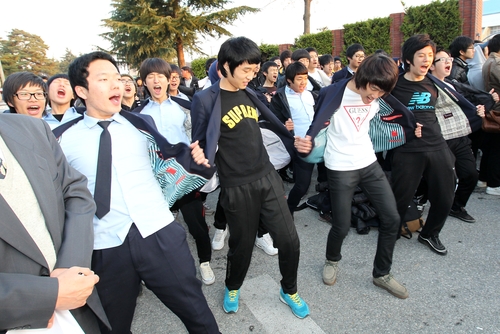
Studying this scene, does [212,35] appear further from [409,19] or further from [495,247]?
[495,247]

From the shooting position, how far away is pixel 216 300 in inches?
110

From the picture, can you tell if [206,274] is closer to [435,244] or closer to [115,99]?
[115,99]

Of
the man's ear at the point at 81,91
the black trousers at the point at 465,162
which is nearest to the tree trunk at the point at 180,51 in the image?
the black trousers at the point at 465,162

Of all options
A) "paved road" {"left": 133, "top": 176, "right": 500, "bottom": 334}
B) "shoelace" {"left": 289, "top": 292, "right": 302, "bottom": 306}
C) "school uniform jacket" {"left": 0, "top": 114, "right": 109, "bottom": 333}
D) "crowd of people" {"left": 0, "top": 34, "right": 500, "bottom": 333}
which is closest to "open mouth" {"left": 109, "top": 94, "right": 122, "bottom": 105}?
"crowd of people" {"left": 0, "top": 34, "right": 500, "bottom": 333}

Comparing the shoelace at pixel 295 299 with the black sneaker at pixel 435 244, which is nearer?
the shoelace at pixel 295 299

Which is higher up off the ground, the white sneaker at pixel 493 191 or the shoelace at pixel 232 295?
the shoelace at pixel 232 295

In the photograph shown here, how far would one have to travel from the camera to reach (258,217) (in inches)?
92.9

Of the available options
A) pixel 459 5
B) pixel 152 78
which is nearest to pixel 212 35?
pixel 459 5

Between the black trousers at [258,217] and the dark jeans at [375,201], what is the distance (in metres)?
0.55

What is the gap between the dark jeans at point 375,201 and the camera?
8.59 ft

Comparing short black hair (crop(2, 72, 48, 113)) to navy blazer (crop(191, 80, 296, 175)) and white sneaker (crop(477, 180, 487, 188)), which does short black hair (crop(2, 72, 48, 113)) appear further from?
white sneaker (crop(477, 180, 487, 188))

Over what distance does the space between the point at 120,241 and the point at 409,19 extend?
1650 centimetres

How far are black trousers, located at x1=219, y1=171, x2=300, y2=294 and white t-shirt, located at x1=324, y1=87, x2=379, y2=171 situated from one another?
0.61 meters

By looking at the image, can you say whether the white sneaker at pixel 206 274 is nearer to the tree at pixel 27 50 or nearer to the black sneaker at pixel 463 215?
the black sneaker at pixel 463 215
